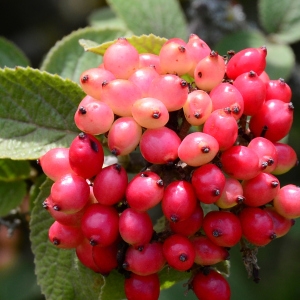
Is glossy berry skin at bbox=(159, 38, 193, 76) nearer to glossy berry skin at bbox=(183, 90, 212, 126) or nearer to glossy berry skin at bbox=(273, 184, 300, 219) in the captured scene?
glossy berry skin at bbox=(183, 90, 212, 126)

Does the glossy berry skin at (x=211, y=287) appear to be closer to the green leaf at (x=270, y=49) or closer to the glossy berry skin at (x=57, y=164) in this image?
the glossy berry skin at (x=57, y=164)

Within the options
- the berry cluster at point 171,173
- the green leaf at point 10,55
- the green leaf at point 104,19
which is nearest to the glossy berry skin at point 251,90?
the berry cluster at point 171,173

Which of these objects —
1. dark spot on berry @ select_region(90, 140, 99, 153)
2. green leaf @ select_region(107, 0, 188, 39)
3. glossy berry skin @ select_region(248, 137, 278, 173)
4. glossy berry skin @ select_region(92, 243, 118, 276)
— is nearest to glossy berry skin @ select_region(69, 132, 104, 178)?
dark spot on berry @ select_region(90, 140, 99, 153)

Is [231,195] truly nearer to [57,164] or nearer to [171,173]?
[171,173]

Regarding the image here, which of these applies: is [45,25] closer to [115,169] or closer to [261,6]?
[261,6]

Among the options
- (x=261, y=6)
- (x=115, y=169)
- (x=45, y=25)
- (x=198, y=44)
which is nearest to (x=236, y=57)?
(x=198, y=44)

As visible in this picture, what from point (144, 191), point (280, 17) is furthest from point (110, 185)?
point (280, 17)
